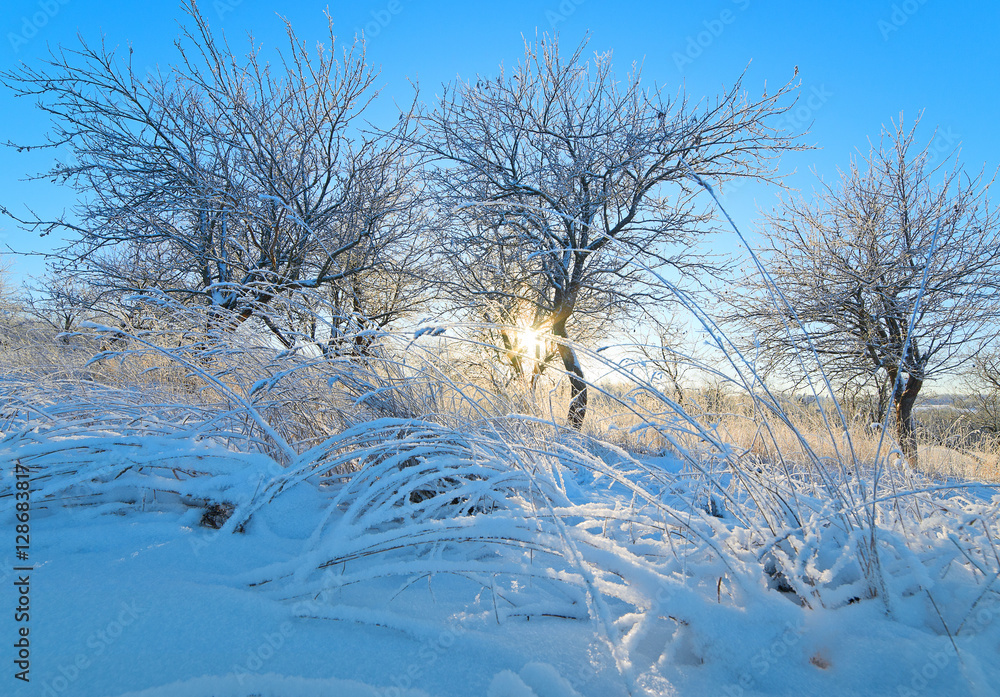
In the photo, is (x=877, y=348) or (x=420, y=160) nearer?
(x=877, y=348)

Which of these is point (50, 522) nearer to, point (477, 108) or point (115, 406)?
point (115, 406)

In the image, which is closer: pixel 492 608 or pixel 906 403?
pixel 492 608

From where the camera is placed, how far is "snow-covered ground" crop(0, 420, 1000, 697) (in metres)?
0.70

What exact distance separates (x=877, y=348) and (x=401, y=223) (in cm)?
859

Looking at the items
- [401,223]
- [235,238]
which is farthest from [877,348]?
[235,238]

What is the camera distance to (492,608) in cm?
95

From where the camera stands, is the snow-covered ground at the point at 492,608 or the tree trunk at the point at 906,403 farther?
the tree trunk at the point at 906,403

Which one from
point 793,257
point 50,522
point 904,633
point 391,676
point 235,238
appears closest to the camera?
point 391,676

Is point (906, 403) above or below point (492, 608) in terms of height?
above

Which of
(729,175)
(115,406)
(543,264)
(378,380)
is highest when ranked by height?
Result: (729,175)

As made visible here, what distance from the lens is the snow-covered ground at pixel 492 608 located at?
704 mm

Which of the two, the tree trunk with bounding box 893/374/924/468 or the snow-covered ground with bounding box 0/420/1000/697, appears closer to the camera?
the snow-covered ground with bounding box 0/420/1000/697

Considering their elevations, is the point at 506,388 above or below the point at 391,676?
above

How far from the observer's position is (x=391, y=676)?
27.8 inches
